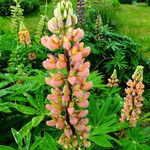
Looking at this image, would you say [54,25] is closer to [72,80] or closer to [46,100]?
[72,80]

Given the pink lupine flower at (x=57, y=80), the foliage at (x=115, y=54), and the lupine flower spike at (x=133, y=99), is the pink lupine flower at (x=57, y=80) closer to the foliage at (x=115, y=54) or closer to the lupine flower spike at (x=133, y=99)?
the lupine flower spike at (x=133, y=99)

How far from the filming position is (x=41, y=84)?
331 cm

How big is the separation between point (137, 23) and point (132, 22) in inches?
5.8

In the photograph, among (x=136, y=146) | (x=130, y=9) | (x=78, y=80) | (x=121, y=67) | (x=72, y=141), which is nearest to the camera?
(x=78, y=80)

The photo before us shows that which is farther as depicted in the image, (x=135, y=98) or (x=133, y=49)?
(x=133, y=49)

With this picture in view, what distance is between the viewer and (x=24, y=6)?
38.2 ft

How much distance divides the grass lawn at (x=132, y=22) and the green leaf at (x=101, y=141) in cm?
573

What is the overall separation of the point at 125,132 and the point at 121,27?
7.08m

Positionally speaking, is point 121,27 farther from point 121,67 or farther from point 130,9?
point 121,67

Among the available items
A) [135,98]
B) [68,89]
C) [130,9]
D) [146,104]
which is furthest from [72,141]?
[130,9]

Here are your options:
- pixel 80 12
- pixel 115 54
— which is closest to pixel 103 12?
pixel 80 12

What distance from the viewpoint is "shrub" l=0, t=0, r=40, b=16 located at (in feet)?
36.6

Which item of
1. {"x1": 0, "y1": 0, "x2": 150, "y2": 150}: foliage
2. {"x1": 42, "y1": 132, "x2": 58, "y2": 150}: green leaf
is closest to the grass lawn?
{"x1": 0, "y1": 0, "x2": 150, "y2": 150}: foliage

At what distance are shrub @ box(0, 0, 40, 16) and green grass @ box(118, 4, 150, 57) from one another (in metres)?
2.72
